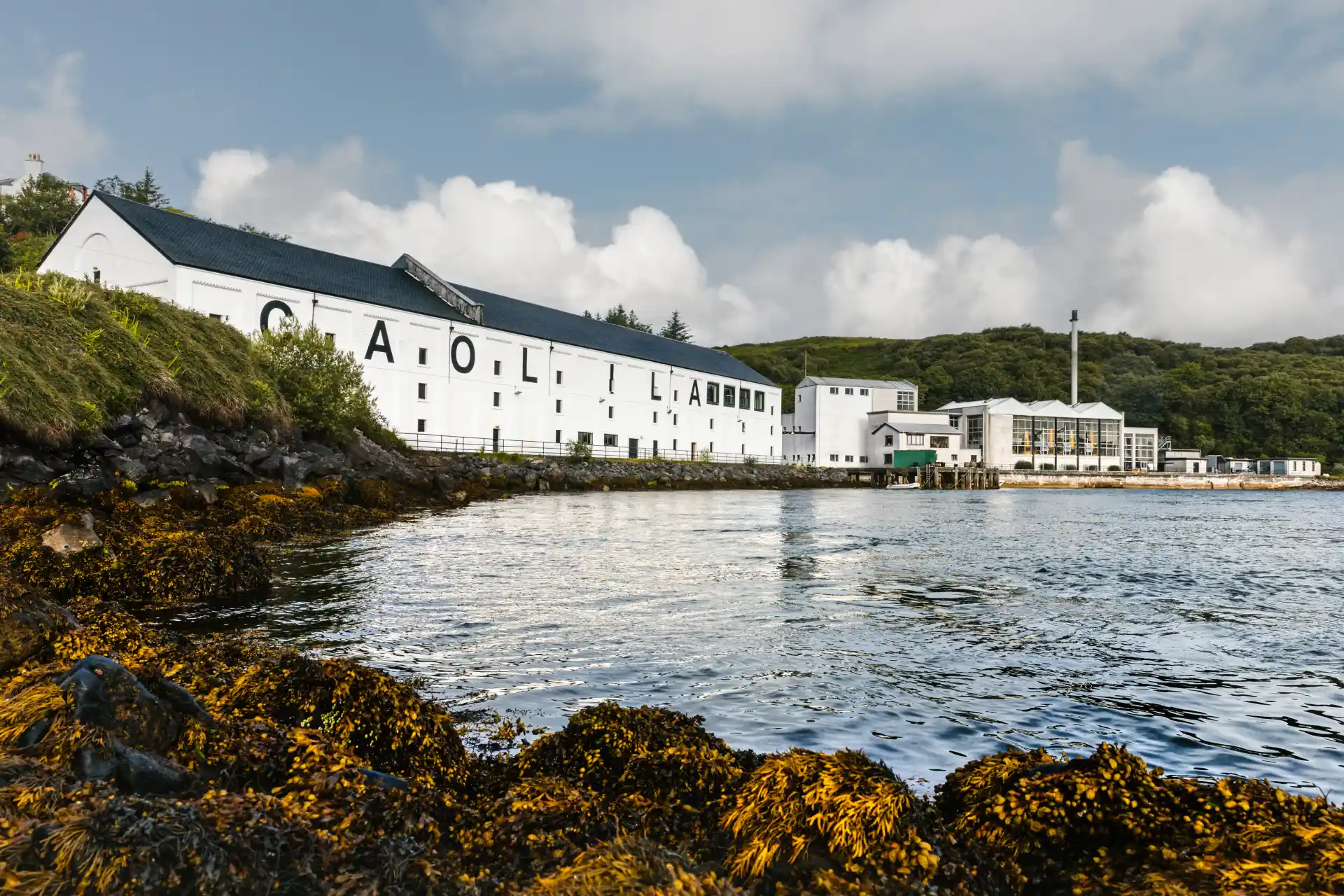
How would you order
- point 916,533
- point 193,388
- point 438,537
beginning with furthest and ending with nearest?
point 916,533
point 193,388
point 438,537

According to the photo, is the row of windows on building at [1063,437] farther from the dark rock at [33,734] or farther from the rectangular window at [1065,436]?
the dark rock at [33,734]

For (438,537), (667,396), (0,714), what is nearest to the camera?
(0,714)

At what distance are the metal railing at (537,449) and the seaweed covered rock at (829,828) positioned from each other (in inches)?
1768

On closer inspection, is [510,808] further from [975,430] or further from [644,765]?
[975,430]

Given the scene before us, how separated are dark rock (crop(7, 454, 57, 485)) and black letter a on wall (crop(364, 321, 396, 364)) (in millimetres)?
33355

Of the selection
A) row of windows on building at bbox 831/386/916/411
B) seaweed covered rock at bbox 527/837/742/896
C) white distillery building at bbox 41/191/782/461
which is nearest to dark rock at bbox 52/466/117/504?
seaweed covered rock at bbox 527/837/742/896

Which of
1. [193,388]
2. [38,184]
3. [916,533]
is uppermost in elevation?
[38,184]

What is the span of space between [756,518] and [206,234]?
3584 centimetres

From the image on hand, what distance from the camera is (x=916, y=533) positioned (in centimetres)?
2639

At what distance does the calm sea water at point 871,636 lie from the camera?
247 inches

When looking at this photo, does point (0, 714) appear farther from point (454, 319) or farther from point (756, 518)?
point (454, 319)

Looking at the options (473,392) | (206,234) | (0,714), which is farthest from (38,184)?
(0,714)

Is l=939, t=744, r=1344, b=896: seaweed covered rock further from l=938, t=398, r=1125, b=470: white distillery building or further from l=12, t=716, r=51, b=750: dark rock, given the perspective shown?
l=938, t=398, r=1125, b=470: white distillery building

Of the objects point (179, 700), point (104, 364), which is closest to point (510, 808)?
point (179, 700)
